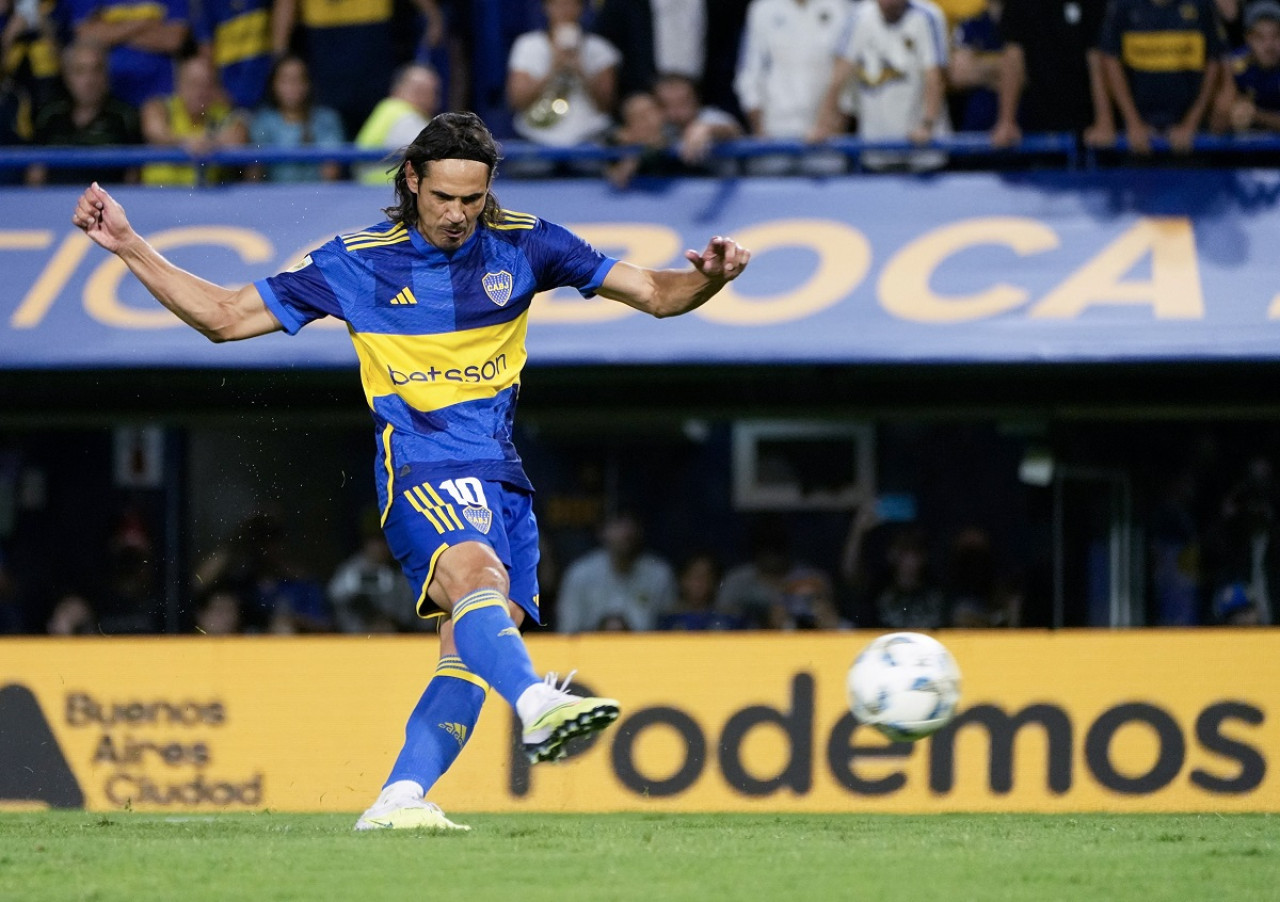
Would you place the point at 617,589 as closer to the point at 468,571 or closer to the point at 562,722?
the point at 468,571

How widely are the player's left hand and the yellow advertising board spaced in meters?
3.47

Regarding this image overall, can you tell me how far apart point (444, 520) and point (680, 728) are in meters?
3.54

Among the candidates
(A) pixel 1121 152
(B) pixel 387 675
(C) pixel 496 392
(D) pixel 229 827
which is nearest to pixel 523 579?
(C) pixel 496 392

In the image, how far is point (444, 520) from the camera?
234 inches

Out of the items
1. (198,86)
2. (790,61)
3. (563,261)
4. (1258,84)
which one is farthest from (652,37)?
(563,261)

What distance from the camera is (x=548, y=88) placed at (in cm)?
1152

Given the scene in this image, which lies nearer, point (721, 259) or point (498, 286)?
point (721, 259)

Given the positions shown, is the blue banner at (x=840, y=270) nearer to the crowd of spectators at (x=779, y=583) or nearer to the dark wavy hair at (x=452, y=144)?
the crowd of spectators at (x=779, y=583)

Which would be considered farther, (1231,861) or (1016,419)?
(1016,419)

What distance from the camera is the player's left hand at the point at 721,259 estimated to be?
6.04 m

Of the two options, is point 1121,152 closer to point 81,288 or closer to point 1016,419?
point 1016,419

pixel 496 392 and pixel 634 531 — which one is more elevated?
pixel 496 392

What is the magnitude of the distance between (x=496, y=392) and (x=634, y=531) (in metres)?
5.63

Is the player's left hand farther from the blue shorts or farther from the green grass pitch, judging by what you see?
the green grass pitch
